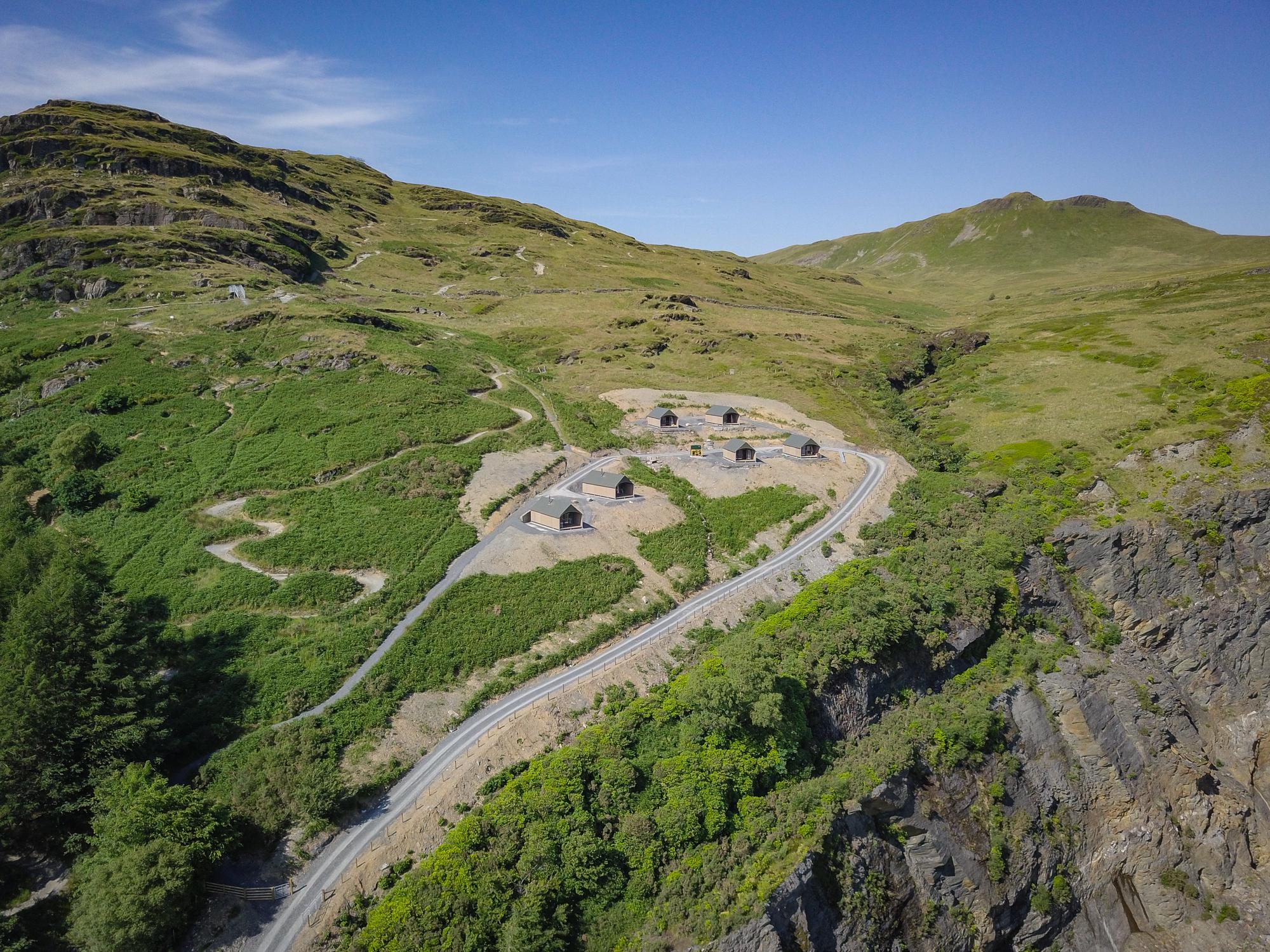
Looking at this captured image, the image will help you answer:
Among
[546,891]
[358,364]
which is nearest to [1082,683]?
[546,891]

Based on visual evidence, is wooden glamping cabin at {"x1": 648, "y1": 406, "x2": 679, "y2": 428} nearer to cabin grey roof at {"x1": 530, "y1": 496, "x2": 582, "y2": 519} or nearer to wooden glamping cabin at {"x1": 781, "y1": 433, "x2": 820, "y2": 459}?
wooden glamping cabin at {"x1": 781, "y1": 433, "x2": 820, "y2": 459}

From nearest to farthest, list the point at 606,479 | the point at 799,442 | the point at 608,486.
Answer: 1. the point at 608,486
2. the point at 606,479
3. the point at 799,442

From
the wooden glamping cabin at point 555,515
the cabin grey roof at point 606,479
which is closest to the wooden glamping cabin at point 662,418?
the cabin grey roof at point 606,479

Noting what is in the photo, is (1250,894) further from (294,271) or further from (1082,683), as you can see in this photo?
(294,271)

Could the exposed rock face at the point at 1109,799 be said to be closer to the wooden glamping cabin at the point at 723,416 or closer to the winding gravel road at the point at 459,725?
the winding gravel road at the point at 459,725

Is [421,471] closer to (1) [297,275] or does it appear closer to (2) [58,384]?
(2) [58,384]

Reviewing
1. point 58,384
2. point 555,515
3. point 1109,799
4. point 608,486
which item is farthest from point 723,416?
point 58,384
